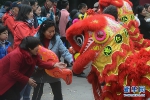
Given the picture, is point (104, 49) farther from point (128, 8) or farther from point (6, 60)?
point (128, 8)

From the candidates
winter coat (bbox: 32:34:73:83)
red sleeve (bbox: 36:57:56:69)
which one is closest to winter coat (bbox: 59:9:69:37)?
winter coat (bbox: 32:34:73:83)

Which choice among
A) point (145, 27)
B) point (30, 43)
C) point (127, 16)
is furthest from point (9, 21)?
point (145, 27)

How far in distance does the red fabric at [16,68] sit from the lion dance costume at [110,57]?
2.11 ft

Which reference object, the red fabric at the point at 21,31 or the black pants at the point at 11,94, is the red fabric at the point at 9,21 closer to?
the red fabric at the point at 21,31

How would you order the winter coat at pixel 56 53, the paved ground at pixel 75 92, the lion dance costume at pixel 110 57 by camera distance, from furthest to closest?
the paved ground at pixel 75 92 → the winter coat at pixel 56 53 → the lion dance costume at pixel 110 57

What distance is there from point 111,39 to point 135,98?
756 millimetres

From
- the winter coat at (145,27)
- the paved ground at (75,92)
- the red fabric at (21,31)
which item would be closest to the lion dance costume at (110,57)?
the red fabric at (21,31)

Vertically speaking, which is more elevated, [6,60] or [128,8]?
[128,8]

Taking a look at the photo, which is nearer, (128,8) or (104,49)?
(104,49)

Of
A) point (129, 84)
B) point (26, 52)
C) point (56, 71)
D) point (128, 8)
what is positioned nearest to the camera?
point (129, 84)

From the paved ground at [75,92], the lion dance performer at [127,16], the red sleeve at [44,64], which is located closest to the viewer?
the red sleeve at [44,64]

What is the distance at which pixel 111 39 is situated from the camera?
164 inches

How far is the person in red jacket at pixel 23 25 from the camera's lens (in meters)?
5.69

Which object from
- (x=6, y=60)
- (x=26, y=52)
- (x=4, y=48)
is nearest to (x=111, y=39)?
(x=26, y=52)
